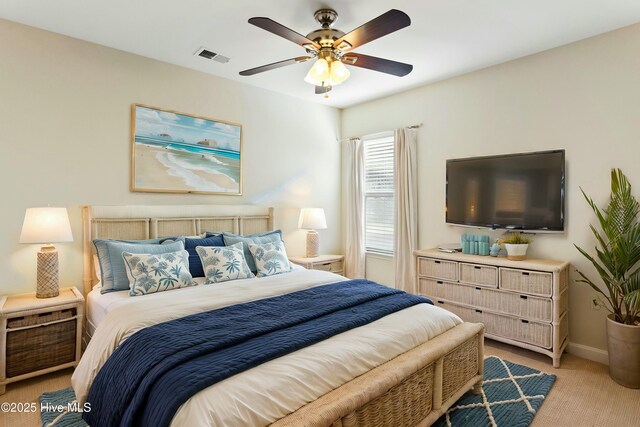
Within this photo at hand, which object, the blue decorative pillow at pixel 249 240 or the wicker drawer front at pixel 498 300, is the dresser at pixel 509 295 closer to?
the wicker drawer front at pixel 498 300

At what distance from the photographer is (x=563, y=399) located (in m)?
2.51

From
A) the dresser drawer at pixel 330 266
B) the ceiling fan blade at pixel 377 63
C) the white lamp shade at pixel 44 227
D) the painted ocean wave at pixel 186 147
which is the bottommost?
the dresser drawer at pixel 330 266

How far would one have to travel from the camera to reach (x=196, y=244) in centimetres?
339

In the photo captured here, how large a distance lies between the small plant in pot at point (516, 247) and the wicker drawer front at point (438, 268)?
1.62 ft

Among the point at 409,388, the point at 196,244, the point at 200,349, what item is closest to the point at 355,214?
the point at 196,244

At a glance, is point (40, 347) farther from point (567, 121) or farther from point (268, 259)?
point (567, 121)

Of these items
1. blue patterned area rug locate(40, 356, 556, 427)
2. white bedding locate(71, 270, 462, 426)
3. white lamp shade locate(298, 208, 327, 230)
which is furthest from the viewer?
white lamp shade locate(298, 208, 327, 230)

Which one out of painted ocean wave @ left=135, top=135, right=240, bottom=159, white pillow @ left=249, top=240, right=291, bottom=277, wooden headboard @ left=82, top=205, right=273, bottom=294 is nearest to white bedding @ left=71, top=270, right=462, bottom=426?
white pillow @ left=249, top=240, right=291, bottom=277

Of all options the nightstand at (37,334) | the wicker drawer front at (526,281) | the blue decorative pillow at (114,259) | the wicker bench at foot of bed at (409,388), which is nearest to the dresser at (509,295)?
the wicker drawer front at (526,281)

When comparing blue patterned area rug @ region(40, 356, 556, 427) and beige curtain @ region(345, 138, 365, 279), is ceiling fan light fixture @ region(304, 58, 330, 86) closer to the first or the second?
blue patterned area rug @ region(40, 356, 556, 427)

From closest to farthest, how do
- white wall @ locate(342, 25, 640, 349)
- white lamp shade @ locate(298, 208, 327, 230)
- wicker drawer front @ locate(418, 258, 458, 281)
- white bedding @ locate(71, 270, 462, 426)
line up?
white bedding @ locate(71, 270, 462, 426), white wall @ locate(342, 25, 640, 349), wicker drawer front @ locate(418, 258, 458, 281), white lamp shade @ locate(298, 208, 327, 230)

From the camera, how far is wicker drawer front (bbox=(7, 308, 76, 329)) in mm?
2541

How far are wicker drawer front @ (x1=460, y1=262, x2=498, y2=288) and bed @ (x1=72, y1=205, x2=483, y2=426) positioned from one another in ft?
3.21

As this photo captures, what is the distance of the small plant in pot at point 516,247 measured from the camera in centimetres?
326
